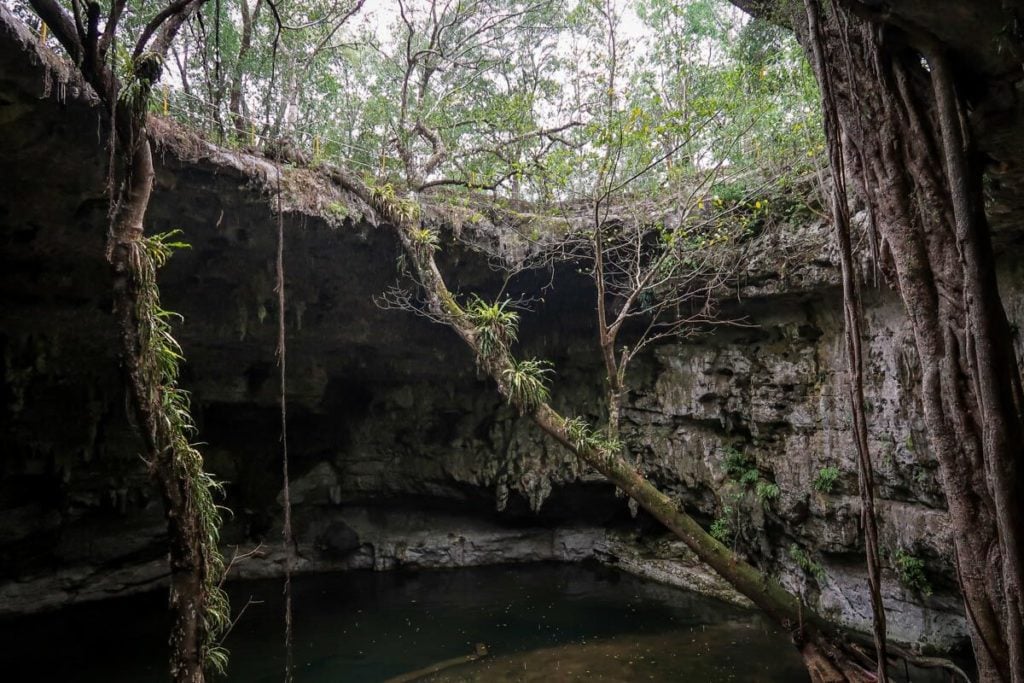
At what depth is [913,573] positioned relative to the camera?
20.0 feet

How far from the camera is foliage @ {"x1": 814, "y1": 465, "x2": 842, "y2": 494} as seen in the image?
6.97 meters

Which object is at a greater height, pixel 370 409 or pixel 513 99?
pixel 513 99

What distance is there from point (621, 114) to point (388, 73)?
6.67 meters

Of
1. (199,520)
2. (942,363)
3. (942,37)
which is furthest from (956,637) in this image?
(199,520)

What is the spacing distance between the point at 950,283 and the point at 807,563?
6.63 metres

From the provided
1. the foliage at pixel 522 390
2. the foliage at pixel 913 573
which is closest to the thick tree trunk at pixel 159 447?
the foliage at pixel 522 390

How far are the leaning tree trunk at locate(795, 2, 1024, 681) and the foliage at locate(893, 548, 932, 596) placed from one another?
506cm

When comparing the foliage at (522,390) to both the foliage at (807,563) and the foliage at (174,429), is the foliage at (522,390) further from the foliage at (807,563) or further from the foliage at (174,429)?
the foliage at (807,563)

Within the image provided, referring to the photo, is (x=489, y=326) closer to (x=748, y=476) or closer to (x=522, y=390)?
(x=522, y=390)

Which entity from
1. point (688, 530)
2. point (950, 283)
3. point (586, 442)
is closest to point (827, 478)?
point (688, 530)

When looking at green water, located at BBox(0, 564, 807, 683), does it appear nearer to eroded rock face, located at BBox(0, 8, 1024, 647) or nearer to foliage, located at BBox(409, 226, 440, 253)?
eroded rock face, located at BBox(0, 8, 1024, 647)

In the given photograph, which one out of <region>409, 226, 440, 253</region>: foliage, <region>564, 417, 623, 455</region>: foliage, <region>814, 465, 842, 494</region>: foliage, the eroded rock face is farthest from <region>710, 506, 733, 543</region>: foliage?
<region>409, 226, 440, 253</region>: foliage

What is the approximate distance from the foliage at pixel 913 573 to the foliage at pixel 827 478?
99cm

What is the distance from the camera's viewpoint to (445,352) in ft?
35.6
